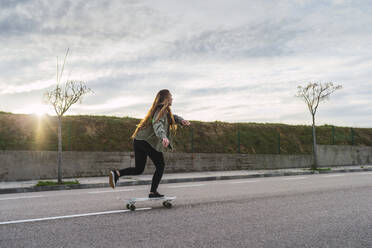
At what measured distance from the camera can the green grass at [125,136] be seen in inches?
696

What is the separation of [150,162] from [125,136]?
3.44 m

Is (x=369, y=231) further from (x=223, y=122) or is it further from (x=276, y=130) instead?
(x=276, y=130)

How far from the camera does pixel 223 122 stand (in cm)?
2684

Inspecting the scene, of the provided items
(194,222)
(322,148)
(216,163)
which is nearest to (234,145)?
(216,163)

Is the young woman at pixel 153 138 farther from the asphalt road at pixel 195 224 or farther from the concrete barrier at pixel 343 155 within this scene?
the concrete barrier at pixel 343 155

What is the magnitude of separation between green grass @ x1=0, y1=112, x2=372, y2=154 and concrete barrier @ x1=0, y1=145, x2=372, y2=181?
1877mm

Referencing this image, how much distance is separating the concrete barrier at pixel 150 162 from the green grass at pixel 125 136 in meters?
1.88

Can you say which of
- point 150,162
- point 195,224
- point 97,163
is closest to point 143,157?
point 195,224

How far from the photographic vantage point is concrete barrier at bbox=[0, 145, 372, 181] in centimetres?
1450

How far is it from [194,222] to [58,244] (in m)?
1.89

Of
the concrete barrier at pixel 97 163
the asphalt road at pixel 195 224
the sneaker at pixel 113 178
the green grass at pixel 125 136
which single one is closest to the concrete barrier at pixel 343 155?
the green grass at pixel 125 136

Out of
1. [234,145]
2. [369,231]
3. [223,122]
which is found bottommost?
[369,231]

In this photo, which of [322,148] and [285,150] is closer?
[322,148]

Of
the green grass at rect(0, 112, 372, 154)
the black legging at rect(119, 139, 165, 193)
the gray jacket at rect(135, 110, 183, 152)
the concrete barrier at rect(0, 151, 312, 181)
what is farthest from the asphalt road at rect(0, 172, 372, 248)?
the green grass at rect(0, 112, 372, 154)
